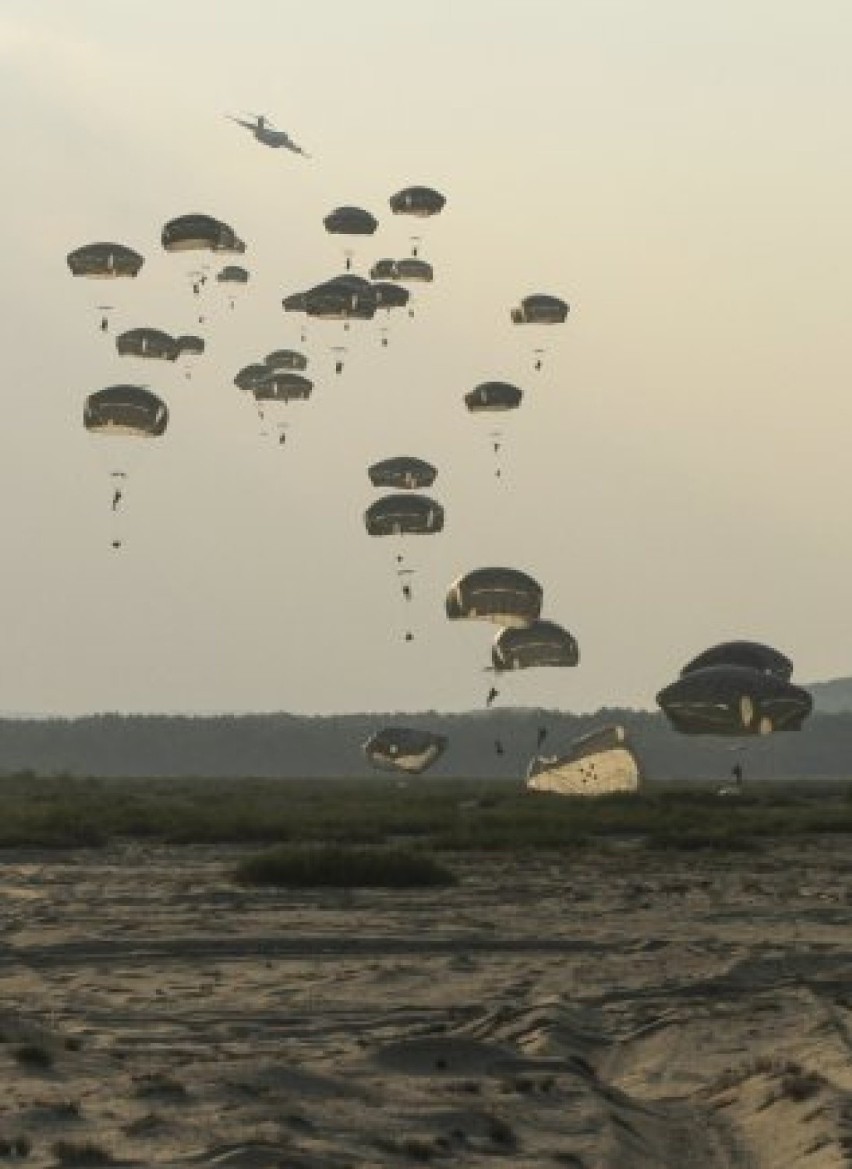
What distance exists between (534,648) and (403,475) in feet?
20.0

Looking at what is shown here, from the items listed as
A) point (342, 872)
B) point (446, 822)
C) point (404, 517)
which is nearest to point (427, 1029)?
point (342, 872)

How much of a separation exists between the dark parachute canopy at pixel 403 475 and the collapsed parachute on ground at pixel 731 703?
43.6 feet

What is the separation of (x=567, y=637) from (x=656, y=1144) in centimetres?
5391

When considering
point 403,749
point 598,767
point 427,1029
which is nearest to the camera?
point 427,1029

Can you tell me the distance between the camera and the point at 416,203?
67.2 meters

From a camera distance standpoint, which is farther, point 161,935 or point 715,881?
point 715,881

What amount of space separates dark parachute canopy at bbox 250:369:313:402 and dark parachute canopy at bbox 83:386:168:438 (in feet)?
35.8

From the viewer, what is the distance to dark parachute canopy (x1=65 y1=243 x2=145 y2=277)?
210 ft

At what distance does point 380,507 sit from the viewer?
63188 millimetres

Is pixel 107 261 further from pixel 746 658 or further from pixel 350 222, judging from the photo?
pixel 746 658

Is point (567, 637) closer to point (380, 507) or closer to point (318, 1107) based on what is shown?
point (380, 507)

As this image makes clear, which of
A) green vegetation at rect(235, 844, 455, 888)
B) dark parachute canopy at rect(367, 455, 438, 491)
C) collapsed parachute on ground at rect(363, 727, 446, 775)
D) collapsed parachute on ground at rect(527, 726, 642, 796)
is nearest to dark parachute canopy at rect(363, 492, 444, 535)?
dark parachute canopy at rect(367, 455, 438, 491)

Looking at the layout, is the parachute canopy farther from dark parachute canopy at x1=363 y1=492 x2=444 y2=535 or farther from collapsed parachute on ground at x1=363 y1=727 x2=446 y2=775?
collapsed parachute on ground at x1=363 y1=727 x2=446 y2=775

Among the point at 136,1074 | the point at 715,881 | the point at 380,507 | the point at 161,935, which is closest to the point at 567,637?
the point at 380,507
